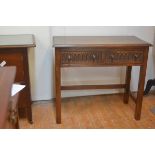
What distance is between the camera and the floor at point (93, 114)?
6.87 ft

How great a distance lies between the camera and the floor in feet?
6.87

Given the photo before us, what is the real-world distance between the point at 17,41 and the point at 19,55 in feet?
0.42

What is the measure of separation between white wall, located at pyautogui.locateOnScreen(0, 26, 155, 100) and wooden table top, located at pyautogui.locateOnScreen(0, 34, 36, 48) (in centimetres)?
13

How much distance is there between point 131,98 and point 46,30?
1.13 m

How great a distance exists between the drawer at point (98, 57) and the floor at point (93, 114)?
1.87ft

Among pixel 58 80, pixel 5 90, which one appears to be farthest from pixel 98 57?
pixel 5 90

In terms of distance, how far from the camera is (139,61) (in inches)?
77.3

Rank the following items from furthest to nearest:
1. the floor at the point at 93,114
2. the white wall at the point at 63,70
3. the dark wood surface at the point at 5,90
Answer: the white wall at the point at 63,70
the floor at the point at 93,114
the dark wood surface at the point at 5,90

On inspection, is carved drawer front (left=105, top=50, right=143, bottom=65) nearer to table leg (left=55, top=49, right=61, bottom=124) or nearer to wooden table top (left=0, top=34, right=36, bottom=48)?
table leg (left=55, top=49, right=61, bottom=124)

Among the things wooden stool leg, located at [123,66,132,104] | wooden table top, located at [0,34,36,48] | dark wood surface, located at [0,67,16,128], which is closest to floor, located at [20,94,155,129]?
wooden stool leg, located at [123,66,132,104]

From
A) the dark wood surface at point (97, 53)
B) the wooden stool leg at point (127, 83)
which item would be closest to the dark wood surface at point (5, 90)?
the dark wood surface at point (97, 53)

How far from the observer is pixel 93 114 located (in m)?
2.29

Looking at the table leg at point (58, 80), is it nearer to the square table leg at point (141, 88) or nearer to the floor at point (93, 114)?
the floor at point (93, 114)
